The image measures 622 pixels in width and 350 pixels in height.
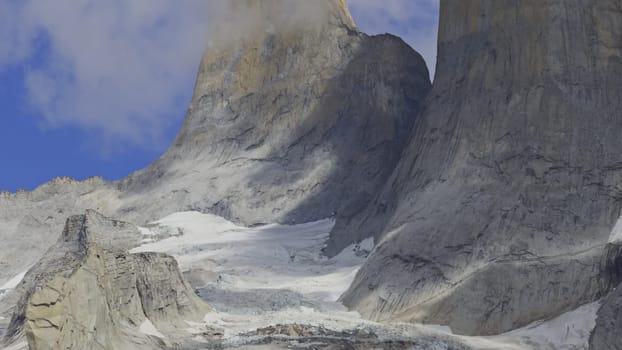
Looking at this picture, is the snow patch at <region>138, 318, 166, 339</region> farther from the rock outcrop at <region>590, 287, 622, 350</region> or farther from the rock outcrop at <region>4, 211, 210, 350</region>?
the rock outcrop at <region>590, 287, 622, 350</region>

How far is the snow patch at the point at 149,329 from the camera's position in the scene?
28.7 metres

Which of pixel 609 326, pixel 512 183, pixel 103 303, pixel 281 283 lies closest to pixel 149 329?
pixel 103 303

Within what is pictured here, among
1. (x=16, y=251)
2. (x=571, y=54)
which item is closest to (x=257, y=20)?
(x=16, y=251)

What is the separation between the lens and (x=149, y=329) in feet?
96.0

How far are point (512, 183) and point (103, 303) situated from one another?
15757 mm

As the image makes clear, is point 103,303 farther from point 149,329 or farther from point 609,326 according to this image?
point 609,326

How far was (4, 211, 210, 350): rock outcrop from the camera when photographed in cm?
2303

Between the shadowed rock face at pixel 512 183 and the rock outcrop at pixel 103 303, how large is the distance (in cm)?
674

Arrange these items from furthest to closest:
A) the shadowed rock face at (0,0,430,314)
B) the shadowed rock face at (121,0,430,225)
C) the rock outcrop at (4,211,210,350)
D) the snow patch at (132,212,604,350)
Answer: the shadowed rock face at (0,0,430,314)
the shadowed rock face at (121,0,430,225)
the snow patch at (132,212,604,350)
the rock outcrop at (4,211,210,350)

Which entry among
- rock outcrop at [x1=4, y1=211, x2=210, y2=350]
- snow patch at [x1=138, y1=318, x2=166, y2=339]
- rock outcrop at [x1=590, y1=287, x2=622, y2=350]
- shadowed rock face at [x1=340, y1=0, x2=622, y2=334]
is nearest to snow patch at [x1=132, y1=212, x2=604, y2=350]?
rock outcrop at [x1=4, y1=211, x2=210, y2=350]

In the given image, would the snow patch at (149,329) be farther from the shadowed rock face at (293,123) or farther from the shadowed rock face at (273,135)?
the shadowed rock face at (273,135)

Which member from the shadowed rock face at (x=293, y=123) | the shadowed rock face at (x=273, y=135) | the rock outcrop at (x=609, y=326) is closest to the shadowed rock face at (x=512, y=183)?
the rock outcrop at (x=609, y=326)

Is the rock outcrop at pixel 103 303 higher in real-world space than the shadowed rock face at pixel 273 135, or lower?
lower

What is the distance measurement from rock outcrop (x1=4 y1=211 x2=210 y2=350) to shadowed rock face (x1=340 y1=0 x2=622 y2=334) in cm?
674
